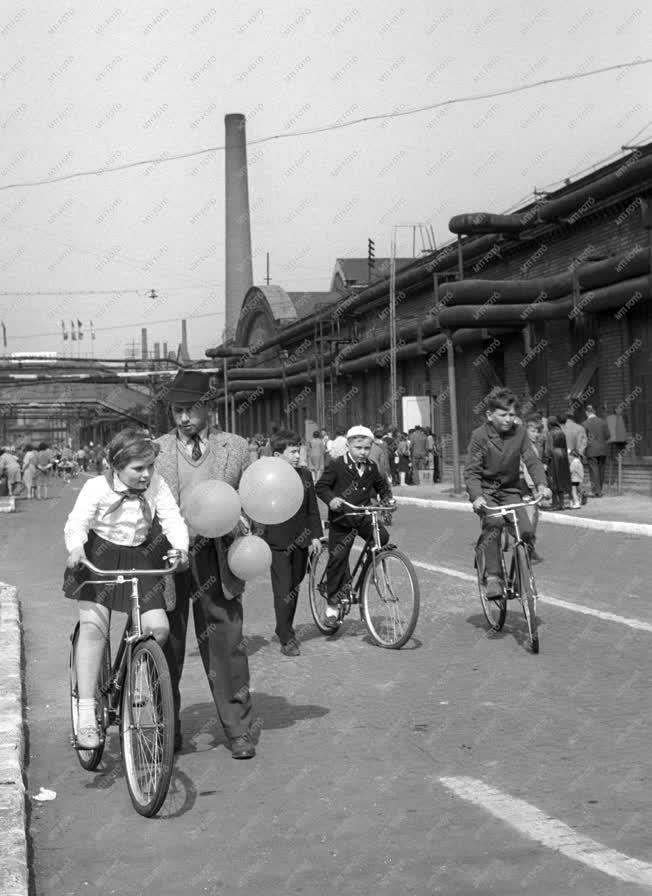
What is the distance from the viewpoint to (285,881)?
4.55 metres

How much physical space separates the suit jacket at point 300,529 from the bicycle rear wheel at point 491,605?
119cm

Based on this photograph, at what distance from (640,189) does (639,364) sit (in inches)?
143

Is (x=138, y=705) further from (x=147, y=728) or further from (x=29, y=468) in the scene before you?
(x=29, y=468)

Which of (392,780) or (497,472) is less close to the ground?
(497,472)

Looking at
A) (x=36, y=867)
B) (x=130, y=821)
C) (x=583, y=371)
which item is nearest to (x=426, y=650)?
(x=130, y=821)

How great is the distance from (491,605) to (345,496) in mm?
1371

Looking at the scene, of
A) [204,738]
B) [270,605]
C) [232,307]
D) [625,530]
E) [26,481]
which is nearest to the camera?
[204,738]

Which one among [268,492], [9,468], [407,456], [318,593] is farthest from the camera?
Result: [9,468]

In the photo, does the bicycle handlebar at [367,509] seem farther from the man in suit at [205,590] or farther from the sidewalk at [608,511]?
the sidewalk at [608,511]

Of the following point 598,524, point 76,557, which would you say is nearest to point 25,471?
point 598,524

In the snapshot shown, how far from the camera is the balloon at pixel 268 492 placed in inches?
264

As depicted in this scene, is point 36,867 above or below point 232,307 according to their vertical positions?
below

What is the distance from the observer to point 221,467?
676cm

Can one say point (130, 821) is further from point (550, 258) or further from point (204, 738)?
point (550, 258)
